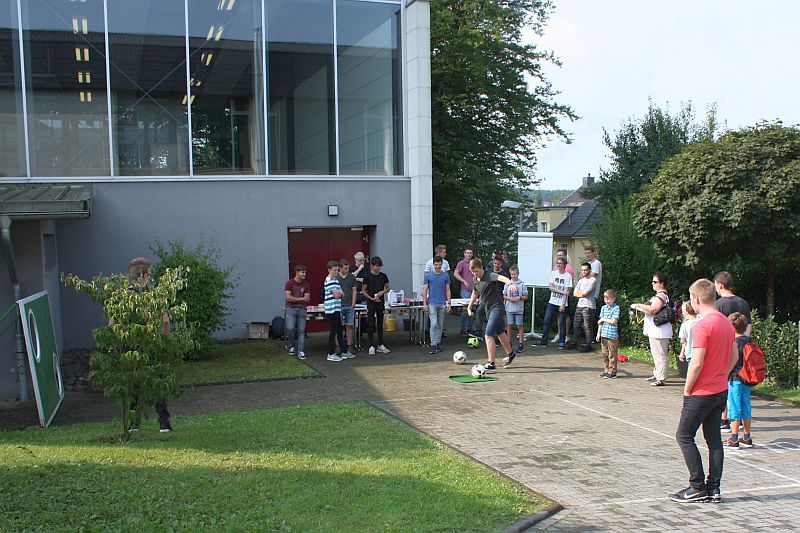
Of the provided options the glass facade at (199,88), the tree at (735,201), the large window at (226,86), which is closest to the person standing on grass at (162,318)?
the glass facade at (199,88)

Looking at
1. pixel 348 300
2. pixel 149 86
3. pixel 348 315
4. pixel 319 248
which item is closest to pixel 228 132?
pixel 149 86

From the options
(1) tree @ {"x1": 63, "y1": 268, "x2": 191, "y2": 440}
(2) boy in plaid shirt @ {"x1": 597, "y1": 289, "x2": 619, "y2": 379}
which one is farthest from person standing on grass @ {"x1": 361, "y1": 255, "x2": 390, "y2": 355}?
(1) tree @ {"x1": 63, "y1": 268, "x2": 191, "y2": 440}

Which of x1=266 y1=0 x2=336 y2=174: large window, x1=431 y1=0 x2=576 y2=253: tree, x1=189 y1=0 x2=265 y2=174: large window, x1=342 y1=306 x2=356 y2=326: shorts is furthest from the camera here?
x1=431 y1=0 x2=576 y2=253: tree

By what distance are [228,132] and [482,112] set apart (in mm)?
10671

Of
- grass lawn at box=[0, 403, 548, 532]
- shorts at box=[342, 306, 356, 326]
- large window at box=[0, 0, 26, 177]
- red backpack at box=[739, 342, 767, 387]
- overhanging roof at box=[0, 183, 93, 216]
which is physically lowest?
grass lawn at box=[0, 403, 548, 532]

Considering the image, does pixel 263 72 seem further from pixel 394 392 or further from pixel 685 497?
pixel 685 497

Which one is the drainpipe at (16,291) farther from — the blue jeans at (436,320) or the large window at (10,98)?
the blue jeans at (436,320)

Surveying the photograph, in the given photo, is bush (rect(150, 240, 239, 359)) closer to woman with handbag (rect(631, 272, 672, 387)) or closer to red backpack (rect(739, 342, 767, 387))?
woman with handbag (rect(631, 272, 672, 387))

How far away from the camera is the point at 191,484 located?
653cm

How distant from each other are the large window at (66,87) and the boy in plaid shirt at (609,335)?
10.1 meters

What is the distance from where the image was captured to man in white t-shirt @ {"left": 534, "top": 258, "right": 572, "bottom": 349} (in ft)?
51.7

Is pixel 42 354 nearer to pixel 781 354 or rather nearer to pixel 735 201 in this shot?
pixel 781 354

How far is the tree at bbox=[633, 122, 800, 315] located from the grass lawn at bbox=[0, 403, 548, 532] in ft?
23.6

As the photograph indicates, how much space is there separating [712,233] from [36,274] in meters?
10.8
